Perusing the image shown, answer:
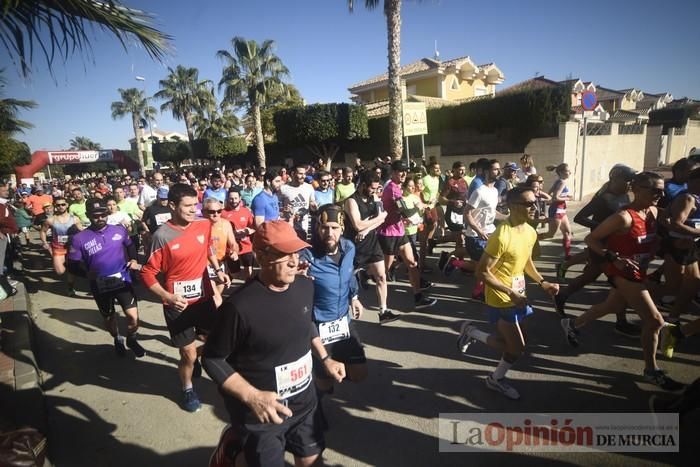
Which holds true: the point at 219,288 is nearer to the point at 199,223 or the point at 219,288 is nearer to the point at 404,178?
the point at 199,223

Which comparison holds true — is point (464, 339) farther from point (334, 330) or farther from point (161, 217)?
point (161, 217)

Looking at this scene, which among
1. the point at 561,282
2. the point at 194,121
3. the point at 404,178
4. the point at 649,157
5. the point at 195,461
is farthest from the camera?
the point at 194,121

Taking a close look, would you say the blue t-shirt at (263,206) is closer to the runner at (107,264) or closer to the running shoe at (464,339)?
the runner at (107,264)

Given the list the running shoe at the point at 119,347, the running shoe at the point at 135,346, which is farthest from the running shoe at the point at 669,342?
the running shoe at the point at 119,347

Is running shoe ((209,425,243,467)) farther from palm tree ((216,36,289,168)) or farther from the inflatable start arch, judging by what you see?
the inflatable start arch

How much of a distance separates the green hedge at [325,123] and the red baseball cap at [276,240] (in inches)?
809

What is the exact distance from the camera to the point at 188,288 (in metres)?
3.61

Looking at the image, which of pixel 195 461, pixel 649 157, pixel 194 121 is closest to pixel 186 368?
pixel 195 461

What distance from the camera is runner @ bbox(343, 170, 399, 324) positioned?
4.82 m

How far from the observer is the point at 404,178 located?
6652 mm

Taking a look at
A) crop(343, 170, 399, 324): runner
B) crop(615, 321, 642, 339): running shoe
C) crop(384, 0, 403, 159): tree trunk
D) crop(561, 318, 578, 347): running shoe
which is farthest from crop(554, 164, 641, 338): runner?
crop(384, 0, 403, 159): tree trunk

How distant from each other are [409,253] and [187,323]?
3.10 metres

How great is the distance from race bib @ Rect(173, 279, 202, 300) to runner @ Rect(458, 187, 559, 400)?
2.64 metres

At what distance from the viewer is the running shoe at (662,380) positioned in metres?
3.31
